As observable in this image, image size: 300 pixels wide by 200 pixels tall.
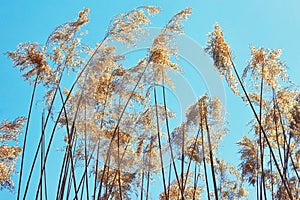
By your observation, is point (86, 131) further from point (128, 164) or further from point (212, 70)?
point (212, 70)

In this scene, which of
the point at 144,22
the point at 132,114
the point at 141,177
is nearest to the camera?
the point at 144,22

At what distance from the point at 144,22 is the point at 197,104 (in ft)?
2.60

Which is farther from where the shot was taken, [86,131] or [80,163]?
[80,163]

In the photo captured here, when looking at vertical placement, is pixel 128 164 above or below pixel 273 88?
below

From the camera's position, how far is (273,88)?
128 inches

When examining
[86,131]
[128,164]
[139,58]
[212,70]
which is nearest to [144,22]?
[139,58]

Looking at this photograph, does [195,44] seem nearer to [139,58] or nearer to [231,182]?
[139,58]

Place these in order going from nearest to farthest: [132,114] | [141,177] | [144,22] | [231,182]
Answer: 1. [144,22]
2. [132,114]
3. [141,177]
4. [231,182]

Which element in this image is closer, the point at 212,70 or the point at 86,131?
the point at 86,131

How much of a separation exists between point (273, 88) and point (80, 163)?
1.75m

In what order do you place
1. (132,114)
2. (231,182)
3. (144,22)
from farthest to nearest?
(231,182) → (132,114) → (144,22)

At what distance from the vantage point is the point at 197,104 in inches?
132

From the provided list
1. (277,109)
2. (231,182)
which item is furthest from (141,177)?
(231,182)

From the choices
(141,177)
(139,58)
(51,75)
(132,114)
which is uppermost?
(139,58)
